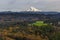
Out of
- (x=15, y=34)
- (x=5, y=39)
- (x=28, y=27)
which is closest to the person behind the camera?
(x=5, y=39)

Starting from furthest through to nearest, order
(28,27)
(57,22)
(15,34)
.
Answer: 1. (57,22)
2. (28,27)
3. (15,34)

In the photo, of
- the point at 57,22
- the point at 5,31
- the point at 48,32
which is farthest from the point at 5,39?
the point at 57,22

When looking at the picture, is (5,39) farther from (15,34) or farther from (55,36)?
(55,36)

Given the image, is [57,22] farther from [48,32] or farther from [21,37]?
[21,37]

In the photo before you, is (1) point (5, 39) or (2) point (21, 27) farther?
(2) point (21, 27)

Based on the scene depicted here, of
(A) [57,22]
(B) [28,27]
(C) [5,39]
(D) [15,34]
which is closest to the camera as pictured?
(C) [5,39]

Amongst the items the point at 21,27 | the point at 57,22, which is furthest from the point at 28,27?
the point at 57,22

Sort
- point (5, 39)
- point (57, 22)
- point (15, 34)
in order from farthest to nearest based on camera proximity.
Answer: point (57, 22)
point (15, 34)
point (5, 39)

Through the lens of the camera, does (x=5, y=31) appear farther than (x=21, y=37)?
Yes
